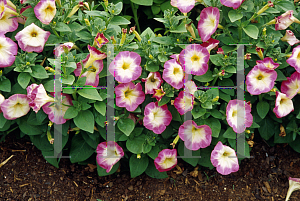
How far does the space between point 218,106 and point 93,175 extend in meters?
1.12

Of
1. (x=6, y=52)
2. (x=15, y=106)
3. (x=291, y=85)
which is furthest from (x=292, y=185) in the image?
(x=6, y=52)

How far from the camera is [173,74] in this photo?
1.98 m

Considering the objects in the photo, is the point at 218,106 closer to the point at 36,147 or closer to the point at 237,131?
the point at 237,131

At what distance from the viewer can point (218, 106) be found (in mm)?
2260

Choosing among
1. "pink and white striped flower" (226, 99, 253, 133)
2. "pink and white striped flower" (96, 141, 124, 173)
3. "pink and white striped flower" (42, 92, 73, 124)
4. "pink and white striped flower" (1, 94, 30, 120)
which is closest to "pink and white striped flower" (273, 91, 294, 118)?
"pink and white striped flower" (226, 99, 253, 133)

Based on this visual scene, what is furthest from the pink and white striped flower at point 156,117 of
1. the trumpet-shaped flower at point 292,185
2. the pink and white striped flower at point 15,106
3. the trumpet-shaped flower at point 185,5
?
the trumpet-shaped flower at point 292,185

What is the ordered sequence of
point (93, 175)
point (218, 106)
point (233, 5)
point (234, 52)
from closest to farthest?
point (233, 5)
point (234, 52)
point (218, 106)
point (93, 175)

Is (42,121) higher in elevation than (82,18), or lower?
lower

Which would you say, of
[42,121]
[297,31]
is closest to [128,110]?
[42,121]

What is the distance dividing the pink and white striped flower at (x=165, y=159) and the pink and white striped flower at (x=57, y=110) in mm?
691

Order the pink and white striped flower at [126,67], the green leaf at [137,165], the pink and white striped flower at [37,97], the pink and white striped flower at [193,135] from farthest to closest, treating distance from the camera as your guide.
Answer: the green leaf at [137,165] → the pink and white striped flower at [193,135] → the pink and white striped flower at [126,67] → the pink and white striped flower at [37,97]

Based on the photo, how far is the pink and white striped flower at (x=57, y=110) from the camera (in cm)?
200

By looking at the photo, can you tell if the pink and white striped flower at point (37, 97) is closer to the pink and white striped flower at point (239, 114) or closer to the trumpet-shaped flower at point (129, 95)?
the trumpet-shaped flower at point (129, 95)

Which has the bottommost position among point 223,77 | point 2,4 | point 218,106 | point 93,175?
point 93,175
